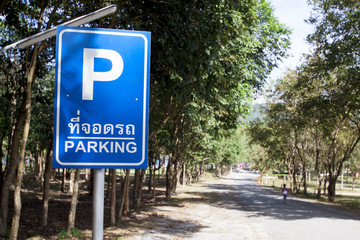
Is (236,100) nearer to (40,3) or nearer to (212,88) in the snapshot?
(212,88)

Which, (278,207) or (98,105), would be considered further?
(278,207)

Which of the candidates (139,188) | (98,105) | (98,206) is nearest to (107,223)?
(139,188)

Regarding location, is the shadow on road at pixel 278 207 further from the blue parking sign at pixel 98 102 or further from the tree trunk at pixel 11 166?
the blue parking sign at pixel 98 102

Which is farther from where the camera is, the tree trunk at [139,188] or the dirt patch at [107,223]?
the tree trunk at [139,188]

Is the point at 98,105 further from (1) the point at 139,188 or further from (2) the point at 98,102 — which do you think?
(1) the point at 139,188

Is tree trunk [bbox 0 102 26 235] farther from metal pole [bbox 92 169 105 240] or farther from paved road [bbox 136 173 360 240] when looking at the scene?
metal pole [bbox 92 169 105 240]

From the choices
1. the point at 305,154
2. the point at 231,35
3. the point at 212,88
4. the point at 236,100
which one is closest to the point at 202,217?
the point at 236,100

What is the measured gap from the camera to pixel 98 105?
7.06 feet

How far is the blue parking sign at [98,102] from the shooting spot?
6.88 ft

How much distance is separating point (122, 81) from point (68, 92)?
0.30 metres

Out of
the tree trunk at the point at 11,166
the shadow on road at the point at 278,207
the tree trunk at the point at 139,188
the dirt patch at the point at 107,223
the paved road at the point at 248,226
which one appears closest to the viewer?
the tree trunk at the point at 11,166

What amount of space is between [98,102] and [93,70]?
182mm

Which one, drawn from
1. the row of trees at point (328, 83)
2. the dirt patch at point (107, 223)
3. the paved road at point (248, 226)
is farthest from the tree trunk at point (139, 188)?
the row of trees at point (328, 83)

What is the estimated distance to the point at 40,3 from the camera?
8.97 meters
